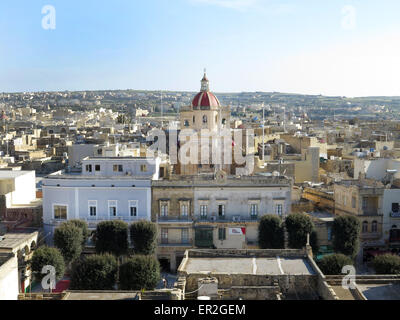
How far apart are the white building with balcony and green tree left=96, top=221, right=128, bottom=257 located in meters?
2.28

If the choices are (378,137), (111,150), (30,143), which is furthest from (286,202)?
(30,143)

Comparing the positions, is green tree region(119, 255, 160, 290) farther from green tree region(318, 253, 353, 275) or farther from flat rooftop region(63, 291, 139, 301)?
green tree region(318, 253, 353, 275)

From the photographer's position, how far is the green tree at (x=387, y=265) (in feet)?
62.3

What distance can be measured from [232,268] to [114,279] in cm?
534

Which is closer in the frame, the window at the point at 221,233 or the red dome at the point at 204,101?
the window at the point at 221,233

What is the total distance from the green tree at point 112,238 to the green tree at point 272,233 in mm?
6099

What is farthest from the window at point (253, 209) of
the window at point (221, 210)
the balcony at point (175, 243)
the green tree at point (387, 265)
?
the green tree at point (387, 265)

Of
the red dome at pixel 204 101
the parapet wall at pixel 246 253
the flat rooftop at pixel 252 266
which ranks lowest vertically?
the flat rooftop at pixel 252 266

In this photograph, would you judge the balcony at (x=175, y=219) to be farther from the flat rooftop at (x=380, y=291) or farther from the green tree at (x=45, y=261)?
the flat rooftop at (x=380, y=291)

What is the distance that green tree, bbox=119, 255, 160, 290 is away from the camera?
62.7ft

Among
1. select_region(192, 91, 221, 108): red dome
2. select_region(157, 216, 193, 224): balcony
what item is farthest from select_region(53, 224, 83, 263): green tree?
select_region(192, 91, 221, 108): red dome

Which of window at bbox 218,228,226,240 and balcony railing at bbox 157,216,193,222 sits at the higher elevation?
balcony railing at bbox 157,216,193,222

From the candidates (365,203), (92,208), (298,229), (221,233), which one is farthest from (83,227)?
(365,203)

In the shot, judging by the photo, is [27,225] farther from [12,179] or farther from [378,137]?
[378,137]
